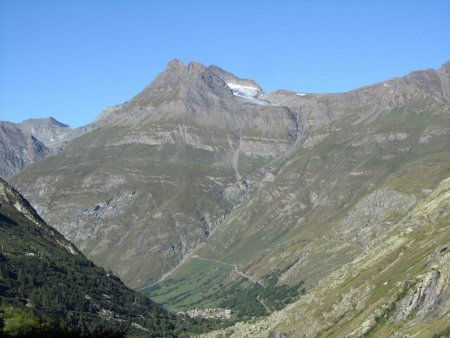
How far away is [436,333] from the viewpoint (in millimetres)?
163125

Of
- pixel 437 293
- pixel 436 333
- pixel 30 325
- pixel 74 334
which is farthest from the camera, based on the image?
pixel 437 293

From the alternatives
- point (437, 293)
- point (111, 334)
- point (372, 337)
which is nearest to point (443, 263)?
point (437, 293)

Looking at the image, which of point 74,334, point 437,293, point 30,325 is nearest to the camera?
point 74,334

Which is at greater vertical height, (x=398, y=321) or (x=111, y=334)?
(x=111, y=334)

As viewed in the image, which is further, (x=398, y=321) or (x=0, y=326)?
(x=398, y=321)

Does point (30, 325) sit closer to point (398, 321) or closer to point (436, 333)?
point (436, 333)

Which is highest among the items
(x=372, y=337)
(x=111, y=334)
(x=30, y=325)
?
(x=30, y=325)

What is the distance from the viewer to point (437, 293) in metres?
190

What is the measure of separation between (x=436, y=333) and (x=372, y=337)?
3581 centimetres

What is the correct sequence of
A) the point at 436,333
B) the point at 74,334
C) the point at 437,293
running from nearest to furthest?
the point at 74,334
the point at 436,333
the point at 437,293

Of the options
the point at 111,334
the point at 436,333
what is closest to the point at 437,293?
the point at 436,333

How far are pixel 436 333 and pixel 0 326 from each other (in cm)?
12468

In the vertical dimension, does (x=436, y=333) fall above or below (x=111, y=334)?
below

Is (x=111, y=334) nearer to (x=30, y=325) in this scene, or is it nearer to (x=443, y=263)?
(x=30, y=325)
